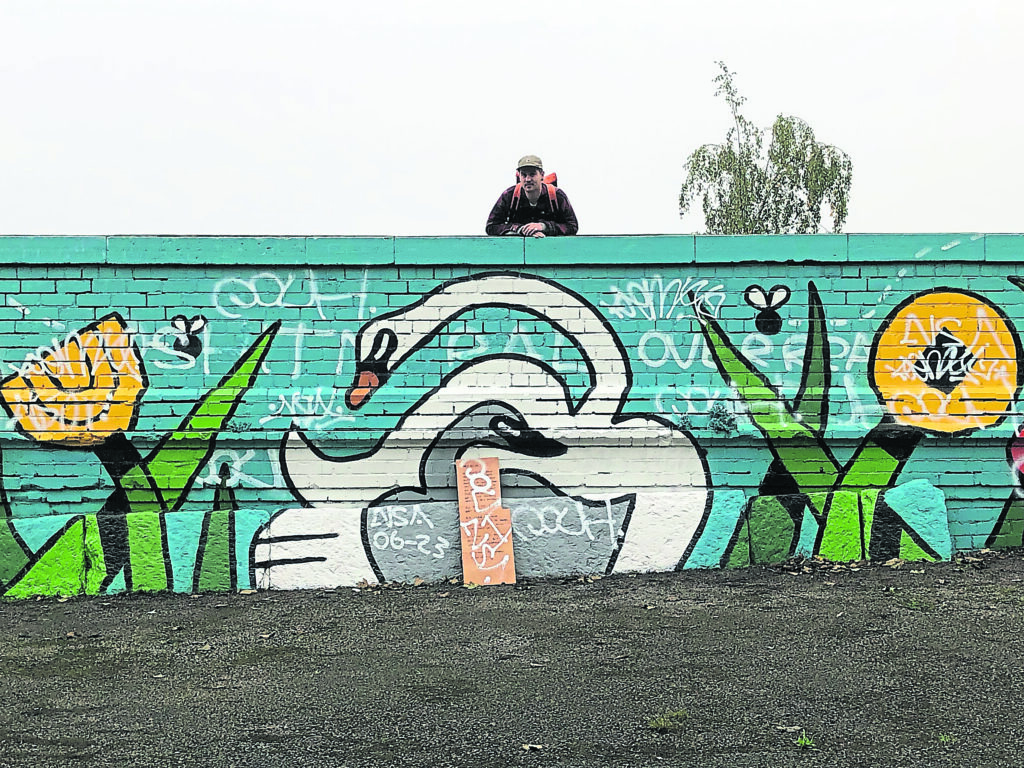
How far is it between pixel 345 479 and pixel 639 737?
374 centimetres

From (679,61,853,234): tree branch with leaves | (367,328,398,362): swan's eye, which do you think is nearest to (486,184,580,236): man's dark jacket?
(367,328,398,362): swan's eye

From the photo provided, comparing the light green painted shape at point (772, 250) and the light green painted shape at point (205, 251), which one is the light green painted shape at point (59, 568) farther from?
the light green painted shape at point (772, 250)

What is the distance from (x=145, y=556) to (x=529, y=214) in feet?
12.3

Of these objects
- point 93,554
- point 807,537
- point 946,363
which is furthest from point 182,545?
point 946,363

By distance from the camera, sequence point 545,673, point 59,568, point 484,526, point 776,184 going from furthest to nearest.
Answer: point 776,184 < point 484,526 < point 59,568 < point 545,673

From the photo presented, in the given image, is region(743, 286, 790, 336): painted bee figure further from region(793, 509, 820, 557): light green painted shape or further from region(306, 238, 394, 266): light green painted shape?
region(306, 238, 394, 266): light green painted shape

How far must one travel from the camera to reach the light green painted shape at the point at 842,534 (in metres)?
7.39

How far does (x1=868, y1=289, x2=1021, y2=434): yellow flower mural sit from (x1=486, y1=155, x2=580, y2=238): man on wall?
2.52 metres

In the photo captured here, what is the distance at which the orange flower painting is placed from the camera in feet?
24.8

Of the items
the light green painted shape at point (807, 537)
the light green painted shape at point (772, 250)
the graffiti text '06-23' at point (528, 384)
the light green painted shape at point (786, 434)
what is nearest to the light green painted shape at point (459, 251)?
the graffiti text '06-23' at point (528, 384)

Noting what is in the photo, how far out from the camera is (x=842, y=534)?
7.41 metres

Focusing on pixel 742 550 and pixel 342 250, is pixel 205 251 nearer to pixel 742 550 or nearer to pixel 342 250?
pixel 342 250

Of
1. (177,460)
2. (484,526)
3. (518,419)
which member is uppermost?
(518,419)

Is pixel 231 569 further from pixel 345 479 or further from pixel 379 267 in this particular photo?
pixel 379 267
